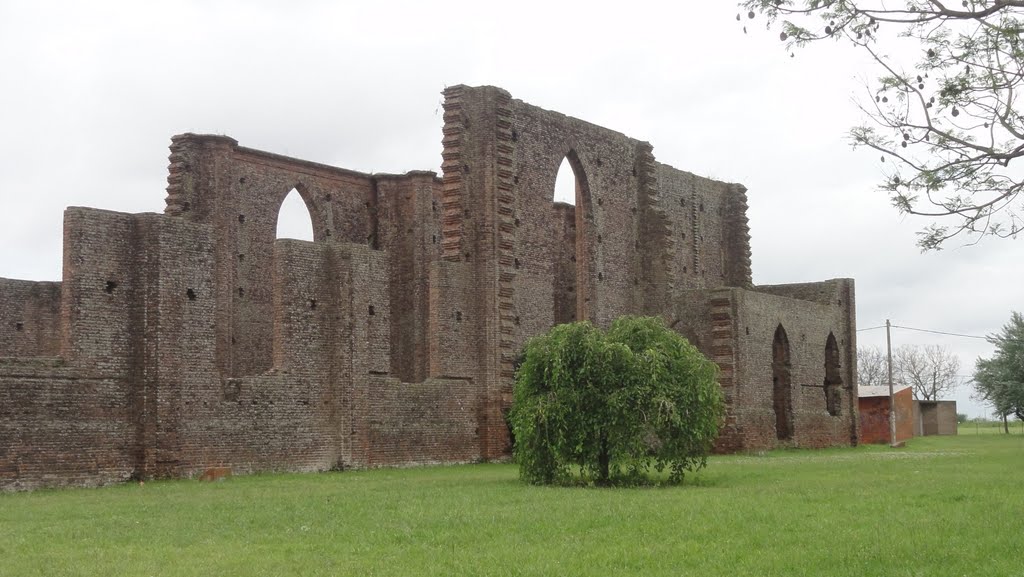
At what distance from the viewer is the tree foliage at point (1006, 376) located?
47.1 meters

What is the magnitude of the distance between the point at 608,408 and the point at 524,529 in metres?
5.81

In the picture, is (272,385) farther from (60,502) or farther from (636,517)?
(636,517)

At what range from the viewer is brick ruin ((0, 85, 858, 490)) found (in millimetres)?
19578

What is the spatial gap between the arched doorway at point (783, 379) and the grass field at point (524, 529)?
14.4 m

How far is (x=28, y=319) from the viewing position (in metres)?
24.3

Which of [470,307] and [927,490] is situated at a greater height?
[470,307]

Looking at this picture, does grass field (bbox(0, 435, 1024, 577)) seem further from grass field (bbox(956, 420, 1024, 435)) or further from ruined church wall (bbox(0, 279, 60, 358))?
grass field (bbox(956, 420, 1024, 435))

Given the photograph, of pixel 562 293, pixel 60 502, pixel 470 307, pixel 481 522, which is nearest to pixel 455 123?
pixel 470 307

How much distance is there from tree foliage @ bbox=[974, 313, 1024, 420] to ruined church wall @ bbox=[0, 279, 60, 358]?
118 feet

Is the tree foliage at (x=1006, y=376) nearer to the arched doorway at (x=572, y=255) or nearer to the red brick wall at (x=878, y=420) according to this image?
the red brick wall at (x=878, y=420)

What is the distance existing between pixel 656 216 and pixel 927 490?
15825 millimetres

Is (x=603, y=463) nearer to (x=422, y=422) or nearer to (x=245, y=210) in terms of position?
(x=422, y=422)

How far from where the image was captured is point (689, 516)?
1350cm

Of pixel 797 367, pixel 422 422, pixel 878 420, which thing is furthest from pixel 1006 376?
pixel 422 422
